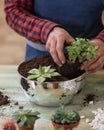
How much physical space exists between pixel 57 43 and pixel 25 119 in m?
0.32

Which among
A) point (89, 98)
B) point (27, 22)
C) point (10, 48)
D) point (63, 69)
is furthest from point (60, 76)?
point (10, 48)

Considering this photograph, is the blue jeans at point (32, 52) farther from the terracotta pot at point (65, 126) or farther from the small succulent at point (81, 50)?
the terracotta pot at point (65, 126)

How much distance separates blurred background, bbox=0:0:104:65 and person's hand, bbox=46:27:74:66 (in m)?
1.38

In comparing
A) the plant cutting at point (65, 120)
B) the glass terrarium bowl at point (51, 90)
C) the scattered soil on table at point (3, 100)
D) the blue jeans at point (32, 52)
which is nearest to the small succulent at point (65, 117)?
the plant cutting at point (65, 120)

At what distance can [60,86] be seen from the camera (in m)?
1.09

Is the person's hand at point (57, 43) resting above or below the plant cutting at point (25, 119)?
above

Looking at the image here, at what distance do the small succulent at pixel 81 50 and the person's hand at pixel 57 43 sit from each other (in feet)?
0.16

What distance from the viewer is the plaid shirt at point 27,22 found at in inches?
51.4

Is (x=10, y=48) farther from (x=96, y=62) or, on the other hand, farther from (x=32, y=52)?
(x=96, y=62)

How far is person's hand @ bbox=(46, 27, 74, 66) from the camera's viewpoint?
3.78 feet

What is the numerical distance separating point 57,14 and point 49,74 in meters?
0.37

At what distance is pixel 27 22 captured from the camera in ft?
4.44

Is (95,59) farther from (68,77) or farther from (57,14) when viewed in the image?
(57,14)

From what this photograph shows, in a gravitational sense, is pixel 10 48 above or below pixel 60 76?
below
